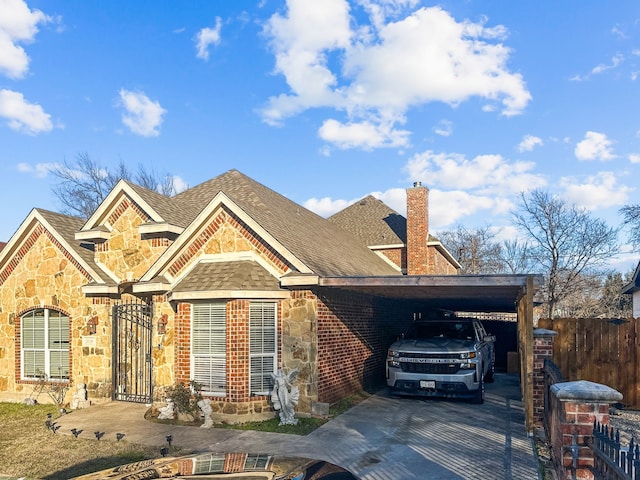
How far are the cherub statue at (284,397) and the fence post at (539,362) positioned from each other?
14.3 feet

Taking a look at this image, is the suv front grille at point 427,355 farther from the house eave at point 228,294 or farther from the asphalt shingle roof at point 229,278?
the asphalt shingle roof at point 229,278

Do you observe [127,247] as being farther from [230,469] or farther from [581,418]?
[581,418]

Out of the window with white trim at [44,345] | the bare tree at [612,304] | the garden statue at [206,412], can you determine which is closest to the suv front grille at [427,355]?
the garden statue at [206,412]

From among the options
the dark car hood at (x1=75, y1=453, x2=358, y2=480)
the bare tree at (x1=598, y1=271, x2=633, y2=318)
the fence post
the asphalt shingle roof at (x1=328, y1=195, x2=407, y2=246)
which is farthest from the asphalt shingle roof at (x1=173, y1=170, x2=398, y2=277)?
the bare tree at (x1=598, y1=271, x2=633, y2=318)

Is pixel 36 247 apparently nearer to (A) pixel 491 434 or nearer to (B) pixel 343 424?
(B) pixel 343 424

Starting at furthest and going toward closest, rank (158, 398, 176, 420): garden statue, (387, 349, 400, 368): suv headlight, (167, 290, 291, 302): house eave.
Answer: (387, 349, 400, 368): suv headlight < (158, 398, 176, 420): garden statue < (167, 290, 291, 302): house eave

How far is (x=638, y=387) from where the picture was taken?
36.3ft

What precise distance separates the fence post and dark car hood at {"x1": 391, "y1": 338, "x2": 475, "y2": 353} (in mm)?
1984

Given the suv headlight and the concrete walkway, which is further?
the suv headlight

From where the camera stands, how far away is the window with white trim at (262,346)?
10.1m

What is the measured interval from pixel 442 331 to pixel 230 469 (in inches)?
378

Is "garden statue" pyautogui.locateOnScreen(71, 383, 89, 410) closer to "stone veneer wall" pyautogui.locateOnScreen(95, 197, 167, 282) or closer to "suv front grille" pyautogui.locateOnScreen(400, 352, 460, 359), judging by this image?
"stone veneer wall" pyautogui.locateOnScreen(95, 197, 167, 282)

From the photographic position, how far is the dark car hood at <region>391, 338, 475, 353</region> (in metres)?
11.0

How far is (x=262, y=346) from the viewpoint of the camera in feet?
33.7
